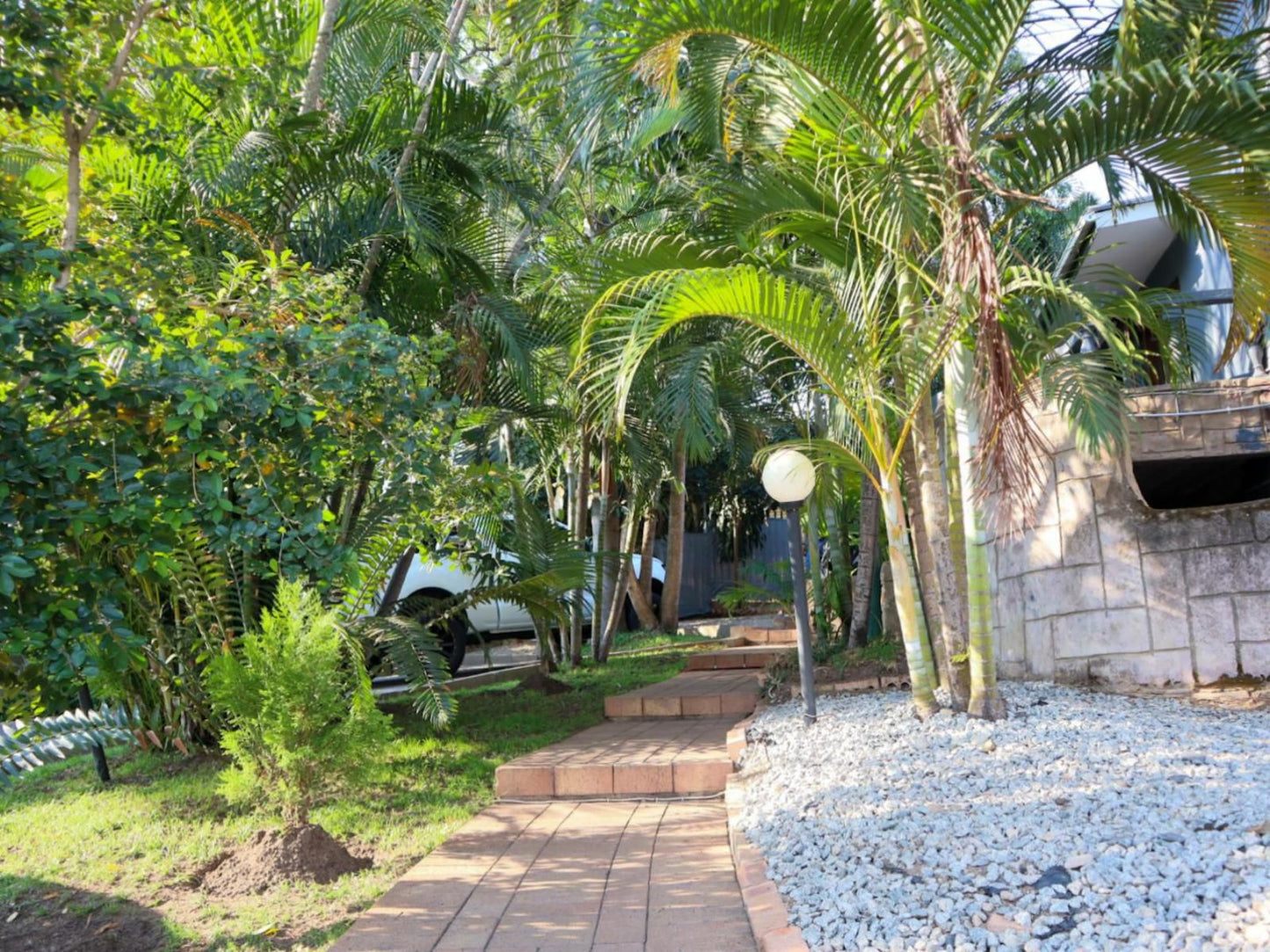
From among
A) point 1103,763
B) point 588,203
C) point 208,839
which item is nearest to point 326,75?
point 588,203

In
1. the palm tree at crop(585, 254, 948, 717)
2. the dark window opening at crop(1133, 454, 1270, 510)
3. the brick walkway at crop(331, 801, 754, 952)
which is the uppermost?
the palm tree at crop(585, 254, 948, 717)

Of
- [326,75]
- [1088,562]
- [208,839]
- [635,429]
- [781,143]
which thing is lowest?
[208,839]

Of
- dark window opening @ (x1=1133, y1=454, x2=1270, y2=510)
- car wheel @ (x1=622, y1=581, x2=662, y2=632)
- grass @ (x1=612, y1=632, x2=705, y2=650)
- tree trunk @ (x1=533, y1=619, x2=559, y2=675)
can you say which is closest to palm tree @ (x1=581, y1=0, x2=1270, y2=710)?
dark window opening @ (x1=1133, y1=454, x2=1270, y2=510)

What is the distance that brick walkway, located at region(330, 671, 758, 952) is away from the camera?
3461mm

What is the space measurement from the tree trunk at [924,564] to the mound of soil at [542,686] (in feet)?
11.6

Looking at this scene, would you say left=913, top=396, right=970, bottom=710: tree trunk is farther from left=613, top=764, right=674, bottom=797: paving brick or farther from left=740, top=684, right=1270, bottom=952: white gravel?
left=613, top=764, right=674, bottom=797: paving brick

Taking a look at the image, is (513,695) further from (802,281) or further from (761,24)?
(761,24)

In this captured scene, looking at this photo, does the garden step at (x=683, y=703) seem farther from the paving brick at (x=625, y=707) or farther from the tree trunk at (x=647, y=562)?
the tree trunk at (x=647, y=562)

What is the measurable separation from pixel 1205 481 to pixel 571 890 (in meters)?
6.47

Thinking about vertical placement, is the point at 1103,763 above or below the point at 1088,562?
below

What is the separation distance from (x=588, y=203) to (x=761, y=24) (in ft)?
21.6

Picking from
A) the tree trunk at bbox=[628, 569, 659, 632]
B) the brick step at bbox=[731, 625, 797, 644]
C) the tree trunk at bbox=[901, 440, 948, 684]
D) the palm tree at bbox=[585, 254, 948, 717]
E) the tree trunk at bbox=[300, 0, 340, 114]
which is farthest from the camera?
the tree trunk at bbox=[628, 569, 659, 632]

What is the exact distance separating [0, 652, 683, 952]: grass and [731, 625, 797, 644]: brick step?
19.8 feet

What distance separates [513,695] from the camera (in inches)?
350
